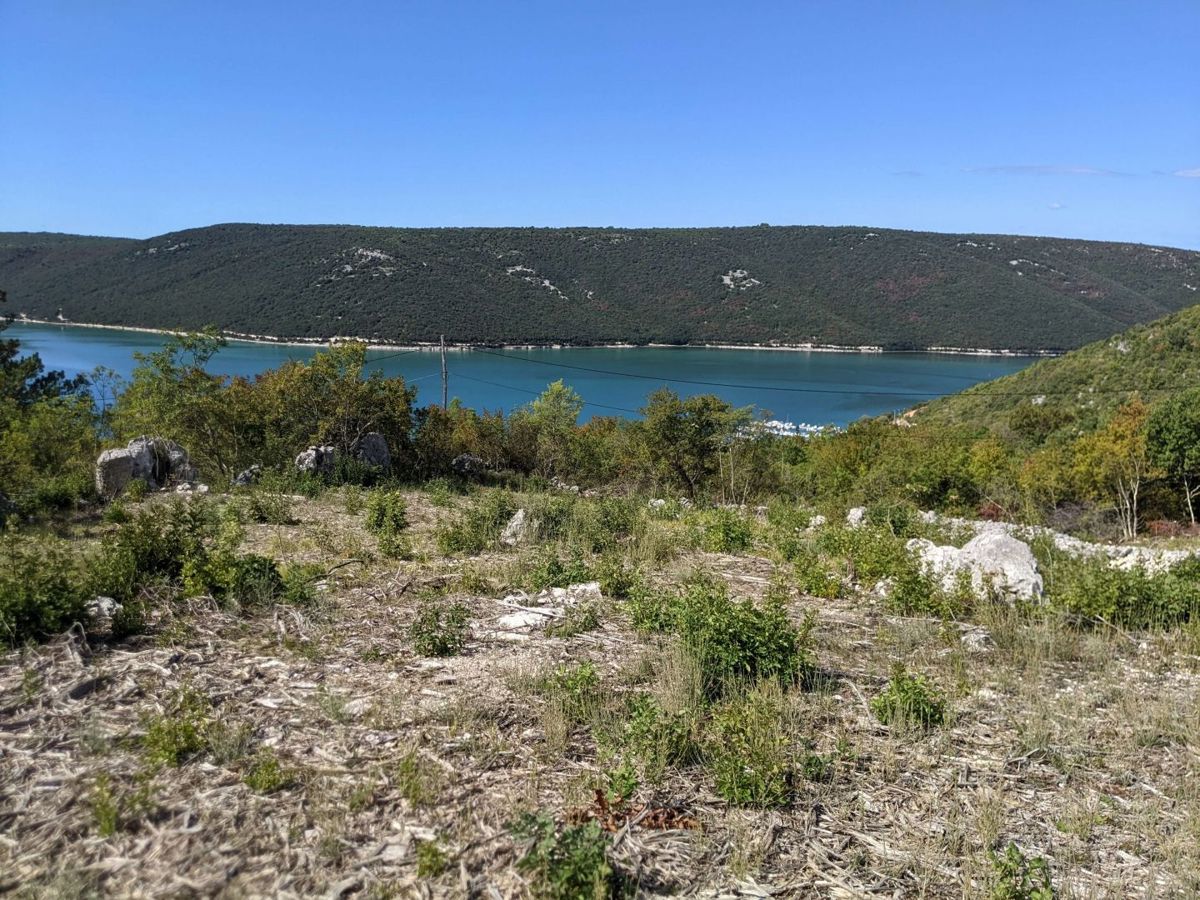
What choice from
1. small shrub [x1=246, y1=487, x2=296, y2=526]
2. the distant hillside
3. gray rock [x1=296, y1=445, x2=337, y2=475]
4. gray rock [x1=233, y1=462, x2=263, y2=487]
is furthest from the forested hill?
small shrub [x1=246, y1=487, x2=296, y2=526]

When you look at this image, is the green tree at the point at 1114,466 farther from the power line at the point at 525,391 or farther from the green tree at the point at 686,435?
the power line at the point at 525,391

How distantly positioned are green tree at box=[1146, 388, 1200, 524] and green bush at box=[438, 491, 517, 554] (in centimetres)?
2443

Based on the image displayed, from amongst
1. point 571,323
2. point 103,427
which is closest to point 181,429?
point 103,427

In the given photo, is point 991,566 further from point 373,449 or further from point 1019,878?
point 373,449

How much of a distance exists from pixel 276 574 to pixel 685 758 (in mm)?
4229

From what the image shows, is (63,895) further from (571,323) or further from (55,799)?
(571,323)

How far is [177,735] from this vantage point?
12.6 feet

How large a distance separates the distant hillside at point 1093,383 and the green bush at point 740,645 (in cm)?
3854

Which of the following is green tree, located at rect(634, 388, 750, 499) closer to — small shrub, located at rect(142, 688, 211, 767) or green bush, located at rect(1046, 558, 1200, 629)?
green bush, located at rect(1046, 558, 1200, 629)

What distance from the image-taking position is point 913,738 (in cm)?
448

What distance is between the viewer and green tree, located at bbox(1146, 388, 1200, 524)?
24344 millimetres

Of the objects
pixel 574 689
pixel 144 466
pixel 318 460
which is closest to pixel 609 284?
pixel 318 460

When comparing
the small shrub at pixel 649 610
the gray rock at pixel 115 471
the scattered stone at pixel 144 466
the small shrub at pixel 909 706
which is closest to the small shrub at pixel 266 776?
the small shrub at pixel 649 610

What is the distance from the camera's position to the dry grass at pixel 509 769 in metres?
3.16
